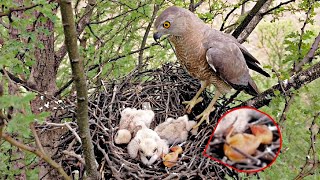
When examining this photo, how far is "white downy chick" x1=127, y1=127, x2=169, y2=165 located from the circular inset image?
0.31m

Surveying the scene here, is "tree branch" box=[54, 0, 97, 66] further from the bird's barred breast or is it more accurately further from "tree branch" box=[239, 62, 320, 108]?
"tree branch" box=[239, 62, 320, 108]

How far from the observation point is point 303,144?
5.13 meters

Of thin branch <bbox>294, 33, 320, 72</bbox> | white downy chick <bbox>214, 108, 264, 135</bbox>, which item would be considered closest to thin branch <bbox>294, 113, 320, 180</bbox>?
white downy chick <bbox>214, 108, 264, 135</bbox>

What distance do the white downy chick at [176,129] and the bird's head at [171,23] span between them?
0.56 m

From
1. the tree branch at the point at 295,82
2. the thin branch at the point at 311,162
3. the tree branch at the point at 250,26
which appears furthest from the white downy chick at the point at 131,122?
the tree branch at the point at 250,26

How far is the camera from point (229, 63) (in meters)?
3.02

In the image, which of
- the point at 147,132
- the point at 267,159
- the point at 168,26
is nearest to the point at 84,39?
the point at 168,26

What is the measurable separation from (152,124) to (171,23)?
65 centimetres

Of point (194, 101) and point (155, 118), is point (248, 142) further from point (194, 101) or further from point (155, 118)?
point (155, 118)

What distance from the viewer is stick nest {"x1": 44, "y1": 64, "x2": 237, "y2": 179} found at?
2.40m

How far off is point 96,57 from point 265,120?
1.97 metres

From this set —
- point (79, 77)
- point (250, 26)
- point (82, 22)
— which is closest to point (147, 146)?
point (79, 77)

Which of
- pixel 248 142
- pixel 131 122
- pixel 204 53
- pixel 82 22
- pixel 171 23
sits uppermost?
pixel 82 22

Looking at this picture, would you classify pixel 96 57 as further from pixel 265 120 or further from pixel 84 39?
pixel 265 120
